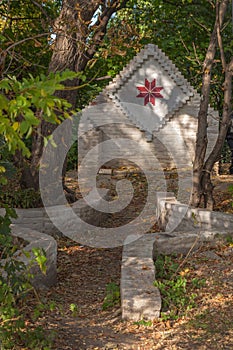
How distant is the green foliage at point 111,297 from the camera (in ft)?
23.5

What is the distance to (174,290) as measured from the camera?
23.7ft

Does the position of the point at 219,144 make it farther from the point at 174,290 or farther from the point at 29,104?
the point at 29,104

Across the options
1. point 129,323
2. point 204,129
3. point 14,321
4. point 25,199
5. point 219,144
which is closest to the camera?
point 14,321

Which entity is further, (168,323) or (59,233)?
(59,233)

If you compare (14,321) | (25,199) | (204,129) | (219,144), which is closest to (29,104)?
(14,321)

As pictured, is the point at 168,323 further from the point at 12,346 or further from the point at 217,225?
the point at 217,225

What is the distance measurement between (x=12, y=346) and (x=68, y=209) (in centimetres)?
563

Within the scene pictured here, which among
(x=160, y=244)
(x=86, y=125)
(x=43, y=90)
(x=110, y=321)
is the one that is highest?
(x=86, y=125)

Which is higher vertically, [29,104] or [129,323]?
[29,104]

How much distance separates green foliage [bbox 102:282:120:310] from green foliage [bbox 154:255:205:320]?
0.54m

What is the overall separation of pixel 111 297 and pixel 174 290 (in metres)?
0.81

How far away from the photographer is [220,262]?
27.7 feet

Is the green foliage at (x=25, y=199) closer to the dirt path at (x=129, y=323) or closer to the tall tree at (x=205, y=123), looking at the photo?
the dirt path at (x=129, y=323)

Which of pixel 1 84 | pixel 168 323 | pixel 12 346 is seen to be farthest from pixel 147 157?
pixel 1 84
